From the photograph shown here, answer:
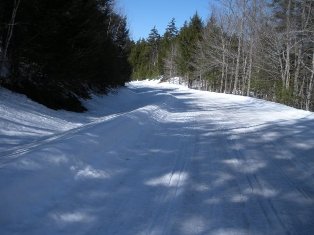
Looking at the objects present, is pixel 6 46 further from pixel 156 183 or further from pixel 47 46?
pixel 156 183

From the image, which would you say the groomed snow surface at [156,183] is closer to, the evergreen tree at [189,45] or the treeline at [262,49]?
the treeline at [262,49]

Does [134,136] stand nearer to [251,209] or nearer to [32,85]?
[251,209]

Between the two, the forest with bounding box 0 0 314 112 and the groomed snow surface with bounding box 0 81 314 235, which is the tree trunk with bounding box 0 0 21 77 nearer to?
the forest with bounding box 0 0 314 112

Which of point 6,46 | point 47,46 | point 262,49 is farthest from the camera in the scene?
point 262,49

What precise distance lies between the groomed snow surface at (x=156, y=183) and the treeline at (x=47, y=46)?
16.6ft

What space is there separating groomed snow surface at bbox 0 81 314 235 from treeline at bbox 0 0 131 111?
5050 mm

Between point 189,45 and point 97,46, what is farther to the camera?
point 189,45

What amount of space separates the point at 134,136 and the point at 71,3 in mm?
7935

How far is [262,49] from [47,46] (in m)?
24.0

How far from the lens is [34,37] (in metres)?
14.5

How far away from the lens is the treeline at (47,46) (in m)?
14.3

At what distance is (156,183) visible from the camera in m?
6.22

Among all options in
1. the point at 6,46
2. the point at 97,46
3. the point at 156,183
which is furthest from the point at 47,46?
the point at 156,183

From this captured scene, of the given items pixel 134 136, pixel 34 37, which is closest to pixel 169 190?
pixel 134 136
